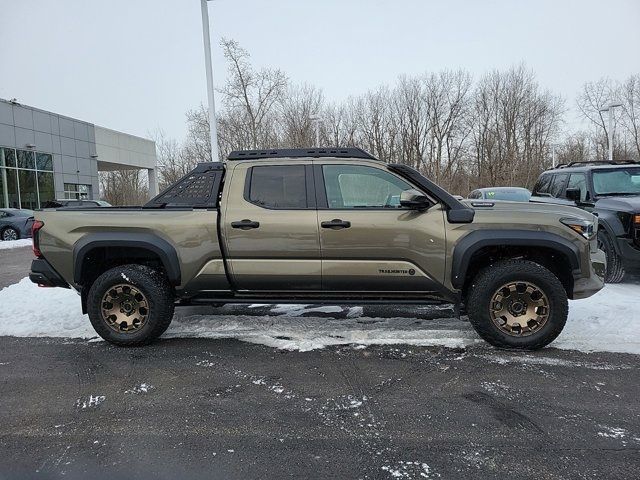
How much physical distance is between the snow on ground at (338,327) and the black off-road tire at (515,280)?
35cm

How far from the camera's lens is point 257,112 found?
24250mm

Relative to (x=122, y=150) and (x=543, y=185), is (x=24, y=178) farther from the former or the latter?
(x=543, y=185)

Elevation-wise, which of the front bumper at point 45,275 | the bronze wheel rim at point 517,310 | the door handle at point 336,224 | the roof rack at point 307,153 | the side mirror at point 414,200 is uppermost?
the roof rack at point 307,153

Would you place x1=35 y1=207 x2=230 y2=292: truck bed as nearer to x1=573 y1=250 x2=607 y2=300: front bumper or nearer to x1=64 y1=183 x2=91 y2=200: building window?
x1=573 y1=250 x2=607 y2=300: front bumper

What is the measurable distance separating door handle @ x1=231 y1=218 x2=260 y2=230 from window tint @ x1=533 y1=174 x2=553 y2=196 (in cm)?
719

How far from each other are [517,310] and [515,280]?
317 millimetres

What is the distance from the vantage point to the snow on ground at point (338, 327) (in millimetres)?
4961

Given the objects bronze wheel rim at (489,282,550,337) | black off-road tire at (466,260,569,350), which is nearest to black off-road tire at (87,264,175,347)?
black off-road tire at (466,260,569,350)

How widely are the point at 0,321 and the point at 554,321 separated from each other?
6502 millimetres

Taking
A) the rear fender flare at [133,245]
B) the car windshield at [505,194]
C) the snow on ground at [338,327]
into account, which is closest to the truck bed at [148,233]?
the rear fender flare at [133,245]

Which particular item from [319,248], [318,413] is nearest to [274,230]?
[319,248]

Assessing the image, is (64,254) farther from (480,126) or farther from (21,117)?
(480,126)

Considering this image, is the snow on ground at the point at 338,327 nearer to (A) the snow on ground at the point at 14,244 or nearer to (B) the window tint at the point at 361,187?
(B) the window tint at the point at 361,187

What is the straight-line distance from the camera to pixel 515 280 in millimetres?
4535
